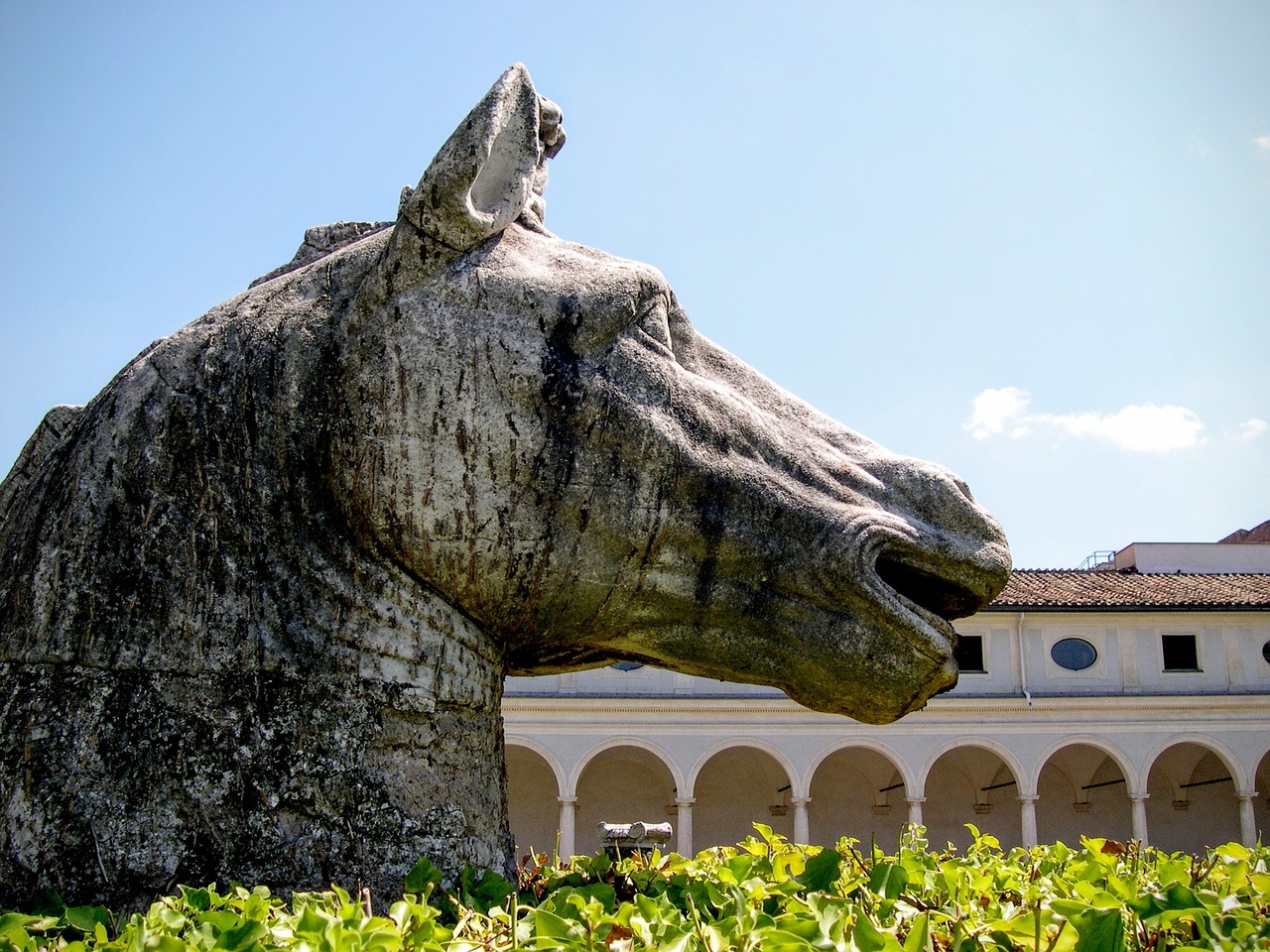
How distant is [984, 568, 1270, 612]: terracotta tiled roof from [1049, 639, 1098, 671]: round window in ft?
3.52

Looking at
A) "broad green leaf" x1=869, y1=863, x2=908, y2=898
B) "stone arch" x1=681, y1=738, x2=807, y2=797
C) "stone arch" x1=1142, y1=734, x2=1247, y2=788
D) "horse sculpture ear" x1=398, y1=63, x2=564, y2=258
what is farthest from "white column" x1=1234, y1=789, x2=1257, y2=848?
"horse sculpture ear" x1=398, y1=63, x2=564, y2=258

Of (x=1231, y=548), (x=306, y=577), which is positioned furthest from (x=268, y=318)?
(x=1231, y=548)

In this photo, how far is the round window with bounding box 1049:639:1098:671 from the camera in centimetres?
3403

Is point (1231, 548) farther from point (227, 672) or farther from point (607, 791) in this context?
point (227, 672)

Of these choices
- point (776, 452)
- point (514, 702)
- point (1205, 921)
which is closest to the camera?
point (1205, 921)

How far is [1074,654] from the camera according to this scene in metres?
34.2

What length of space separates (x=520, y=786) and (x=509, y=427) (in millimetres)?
32042

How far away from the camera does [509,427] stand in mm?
2570

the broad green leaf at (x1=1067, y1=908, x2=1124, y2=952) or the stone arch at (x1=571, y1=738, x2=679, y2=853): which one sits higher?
the broad green leaf at (x1=1067, y1=908, x2=1124, y2=952)

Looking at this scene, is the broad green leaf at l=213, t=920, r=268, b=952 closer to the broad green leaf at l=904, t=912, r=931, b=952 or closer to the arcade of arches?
the broad green leaf at l=904, t=912, r=931, b=952

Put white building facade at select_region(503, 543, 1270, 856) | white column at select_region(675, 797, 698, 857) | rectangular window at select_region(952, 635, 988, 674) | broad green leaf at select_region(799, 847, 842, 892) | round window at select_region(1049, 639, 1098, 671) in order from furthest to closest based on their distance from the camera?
round window at select_region(1049, 639, 1098, 671) → rectangular window at select_region(952, 635, 988, 674) → white building facade at select_region(503, 543, 1270, 856) → white column at select_region(675, 797, 698, 857) → broad green leaf at select_region(799, 847, 842, 892)

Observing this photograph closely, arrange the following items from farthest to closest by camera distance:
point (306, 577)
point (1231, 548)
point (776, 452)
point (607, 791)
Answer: point (1231, 548) < point (607, 791) < point (776, 452) < point (306, 577)

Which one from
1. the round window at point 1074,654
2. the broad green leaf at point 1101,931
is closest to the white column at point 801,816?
the round window at point 1074,654

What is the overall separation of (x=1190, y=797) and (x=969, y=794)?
6.18 metres
